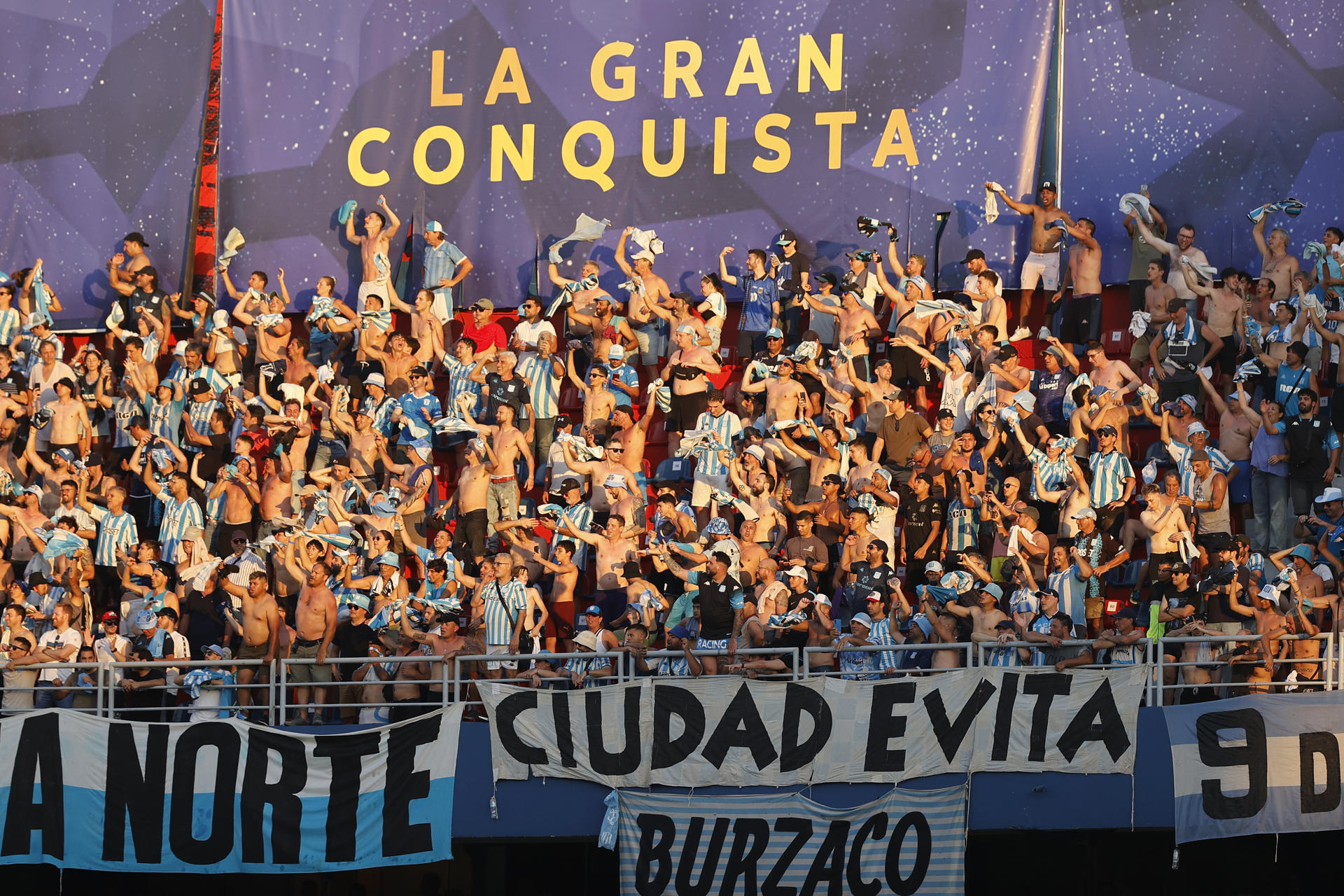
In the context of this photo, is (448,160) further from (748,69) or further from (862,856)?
(862,856)

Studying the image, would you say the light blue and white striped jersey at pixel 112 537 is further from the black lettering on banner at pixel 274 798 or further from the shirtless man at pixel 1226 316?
the shirtless man at pixel 1226 316

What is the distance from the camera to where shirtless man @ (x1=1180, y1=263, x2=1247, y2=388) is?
695 inches

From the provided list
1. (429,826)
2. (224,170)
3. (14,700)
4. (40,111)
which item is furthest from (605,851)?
(40,111)

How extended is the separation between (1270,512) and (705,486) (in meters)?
4.74

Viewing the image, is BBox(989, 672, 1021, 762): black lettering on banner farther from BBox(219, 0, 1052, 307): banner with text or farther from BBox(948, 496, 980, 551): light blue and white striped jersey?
BBox(219, 0, 1052, 307): banner with text

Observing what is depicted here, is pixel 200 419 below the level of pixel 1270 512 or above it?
above

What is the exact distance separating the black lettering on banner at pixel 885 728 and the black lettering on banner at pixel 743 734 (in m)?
0.70

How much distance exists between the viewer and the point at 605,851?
17.8 m

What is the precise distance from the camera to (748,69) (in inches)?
813

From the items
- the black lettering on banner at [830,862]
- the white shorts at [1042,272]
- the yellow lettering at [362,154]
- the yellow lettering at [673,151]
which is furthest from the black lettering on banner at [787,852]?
the yellow lettering at [362,154]

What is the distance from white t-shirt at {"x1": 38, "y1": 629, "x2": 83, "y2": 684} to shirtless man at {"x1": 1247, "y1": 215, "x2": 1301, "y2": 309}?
398 inches

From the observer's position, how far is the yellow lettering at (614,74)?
21.0 meters

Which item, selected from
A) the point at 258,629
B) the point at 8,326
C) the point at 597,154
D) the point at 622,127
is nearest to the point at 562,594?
the point at 258,629

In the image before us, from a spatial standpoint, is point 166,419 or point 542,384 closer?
point 542,384
